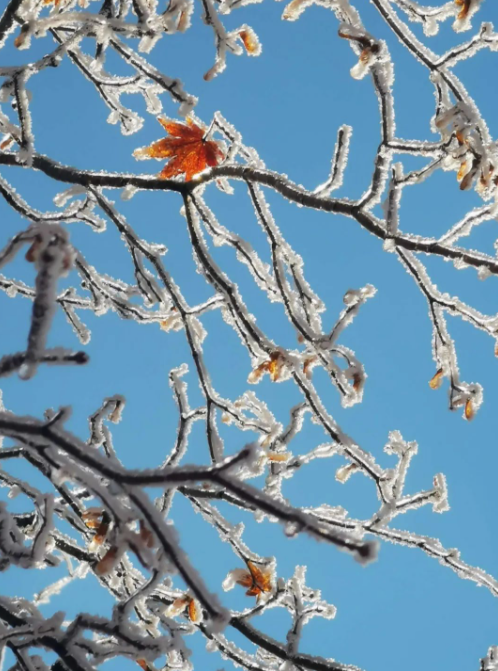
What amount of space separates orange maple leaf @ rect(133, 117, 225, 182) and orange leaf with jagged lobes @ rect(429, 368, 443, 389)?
1328 mm

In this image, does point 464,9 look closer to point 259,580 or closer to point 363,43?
point 363,43

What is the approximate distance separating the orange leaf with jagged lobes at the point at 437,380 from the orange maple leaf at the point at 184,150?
1.33 m

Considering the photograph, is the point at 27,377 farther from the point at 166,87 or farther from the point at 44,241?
the point at 166,87

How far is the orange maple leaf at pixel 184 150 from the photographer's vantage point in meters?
2.66

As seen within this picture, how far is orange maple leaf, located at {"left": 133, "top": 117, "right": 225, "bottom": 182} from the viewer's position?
266 centimetres

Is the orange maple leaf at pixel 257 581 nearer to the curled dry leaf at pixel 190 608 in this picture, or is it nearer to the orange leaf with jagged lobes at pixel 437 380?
the curled dry leaf at pixel 190 608

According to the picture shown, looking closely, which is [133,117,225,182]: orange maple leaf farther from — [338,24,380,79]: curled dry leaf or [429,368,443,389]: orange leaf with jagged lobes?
[429,368,443,389]: orange leaf with jagged lobes

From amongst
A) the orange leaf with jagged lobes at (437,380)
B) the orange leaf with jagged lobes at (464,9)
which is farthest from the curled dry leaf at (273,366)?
the orange leaf with jagged lobes at (464,9)

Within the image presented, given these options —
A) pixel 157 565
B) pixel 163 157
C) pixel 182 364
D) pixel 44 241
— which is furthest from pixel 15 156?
pixel 157 565

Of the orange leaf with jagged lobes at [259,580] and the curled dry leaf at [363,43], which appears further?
the orange leaf with jagged lobes at [259,580]

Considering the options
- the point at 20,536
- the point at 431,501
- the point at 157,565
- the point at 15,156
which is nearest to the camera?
the point at 157,565

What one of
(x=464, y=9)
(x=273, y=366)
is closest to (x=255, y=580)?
(x=273, y=366)

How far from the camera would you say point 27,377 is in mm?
1029

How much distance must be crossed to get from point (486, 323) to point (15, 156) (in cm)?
196
